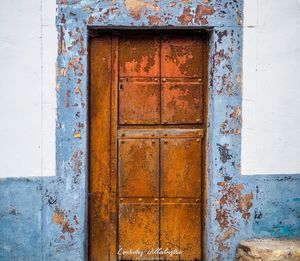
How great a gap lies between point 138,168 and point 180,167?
1.09ft

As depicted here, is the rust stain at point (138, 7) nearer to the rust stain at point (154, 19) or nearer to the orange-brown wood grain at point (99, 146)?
the rust stain at point (154, 19)

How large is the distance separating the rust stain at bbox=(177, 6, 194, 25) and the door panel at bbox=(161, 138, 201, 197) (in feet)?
2.99

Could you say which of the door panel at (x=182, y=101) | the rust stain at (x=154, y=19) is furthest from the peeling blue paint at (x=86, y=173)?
the door panel at (x=182, y=101)

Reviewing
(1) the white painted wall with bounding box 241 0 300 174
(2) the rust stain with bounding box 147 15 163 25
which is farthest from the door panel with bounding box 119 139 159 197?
(2) the rust stain with bounding box 147 15 163 25

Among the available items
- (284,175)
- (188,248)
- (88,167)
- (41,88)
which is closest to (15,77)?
(41,88)

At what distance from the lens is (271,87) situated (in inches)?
145

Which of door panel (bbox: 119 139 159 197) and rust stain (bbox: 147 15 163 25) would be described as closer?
rust stain (bbox: 147 15 163 25)

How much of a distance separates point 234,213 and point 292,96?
1002 mm

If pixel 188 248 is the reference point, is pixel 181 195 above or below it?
above

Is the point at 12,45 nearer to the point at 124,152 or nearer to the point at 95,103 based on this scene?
the point at 95,103

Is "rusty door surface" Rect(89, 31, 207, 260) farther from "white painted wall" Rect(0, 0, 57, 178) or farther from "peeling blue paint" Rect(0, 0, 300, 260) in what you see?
"white painted wall" Rect(0, 0, 57, 178)

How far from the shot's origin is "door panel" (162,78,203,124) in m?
3.80

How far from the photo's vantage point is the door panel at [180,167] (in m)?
3.81

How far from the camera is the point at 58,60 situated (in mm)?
3598
